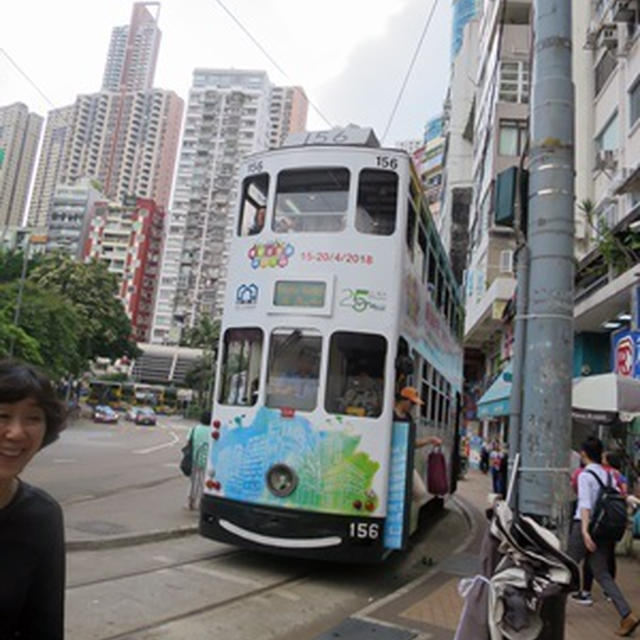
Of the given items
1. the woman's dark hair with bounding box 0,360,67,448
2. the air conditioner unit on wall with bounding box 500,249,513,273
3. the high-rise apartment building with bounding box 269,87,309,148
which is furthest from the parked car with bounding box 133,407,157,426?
the high-rise apartment building with bounding box 269,87,309,148

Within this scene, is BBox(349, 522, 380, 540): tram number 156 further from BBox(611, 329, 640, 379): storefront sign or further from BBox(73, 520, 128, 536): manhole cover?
BBox(611, 329, 640, 379): storefront sign

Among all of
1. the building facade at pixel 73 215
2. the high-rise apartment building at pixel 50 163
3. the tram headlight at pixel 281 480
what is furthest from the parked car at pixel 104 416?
the high-rise apartment building at pixel 50 163

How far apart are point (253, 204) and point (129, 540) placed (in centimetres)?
437

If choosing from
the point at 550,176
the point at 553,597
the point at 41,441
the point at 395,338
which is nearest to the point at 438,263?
the point at 395,338

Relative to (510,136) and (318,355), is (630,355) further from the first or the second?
(510,136)

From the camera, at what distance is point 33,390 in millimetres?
1870

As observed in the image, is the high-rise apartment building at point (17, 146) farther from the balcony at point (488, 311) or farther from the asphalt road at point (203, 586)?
the balcony at point (488, 311)

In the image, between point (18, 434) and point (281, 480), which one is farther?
point (281, 480)

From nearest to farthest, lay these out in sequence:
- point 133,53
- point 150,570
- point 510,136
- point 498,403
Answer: point 150,570, point 498,403, point 510,136, point 133,53

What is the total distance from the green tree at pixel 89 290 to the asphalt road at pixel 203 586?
3667 cm

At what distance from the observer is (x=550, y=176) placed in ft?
13.3

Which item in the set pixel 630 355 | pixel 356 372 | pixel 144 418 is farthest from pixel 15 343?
pixel 144 418

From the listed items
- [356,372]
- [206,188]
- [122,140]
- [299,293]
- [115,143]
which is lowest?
[356,372]

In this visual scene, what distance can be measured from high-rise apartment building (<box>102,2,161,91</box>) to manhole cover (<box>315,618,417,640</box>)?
15451 cm
